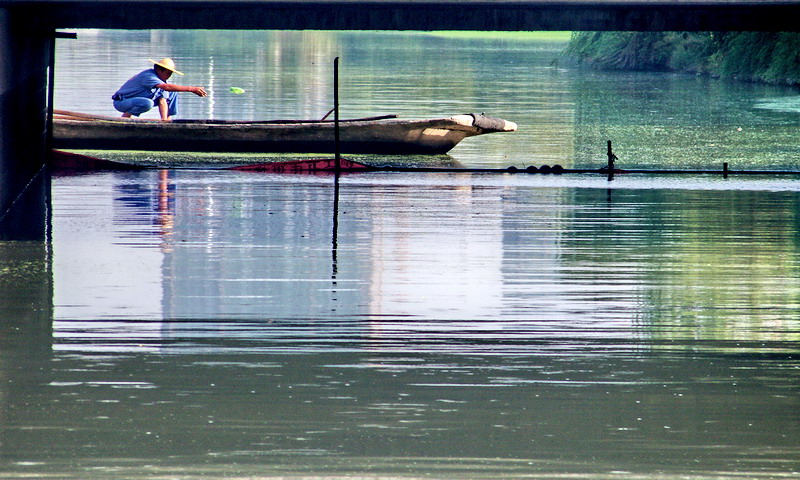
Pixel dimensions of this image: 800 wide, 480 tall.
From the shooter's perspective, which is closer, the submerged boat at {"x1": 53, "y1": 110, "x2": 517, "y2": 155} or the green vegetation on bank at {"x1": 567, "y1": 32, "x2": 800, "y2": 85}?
the submerged boat at {"x1": 53, "y1": 110, "x2": 517, "y2": 155}

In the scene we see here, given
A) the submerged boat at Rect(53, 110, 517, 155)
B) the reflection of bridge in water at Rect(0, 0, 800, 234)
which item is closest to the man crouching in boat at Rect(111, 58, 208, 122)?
the submerged boat at Rect(53, 110, 517, 155)

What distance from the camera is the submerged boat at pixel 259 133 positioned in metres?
22.3

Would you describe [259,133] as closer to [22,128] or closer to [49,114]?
[49,114]

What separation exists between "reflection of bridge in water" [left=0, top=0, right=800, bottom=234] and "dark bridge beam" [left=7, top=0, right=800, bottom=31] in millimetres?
11

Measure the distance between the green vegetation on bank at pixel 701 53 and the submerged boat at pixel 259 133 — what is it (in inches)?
1020

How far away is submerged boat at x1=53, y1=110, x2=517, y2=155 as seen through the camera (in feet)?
73.3

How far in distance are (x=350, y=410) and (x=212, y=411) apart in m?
0.76

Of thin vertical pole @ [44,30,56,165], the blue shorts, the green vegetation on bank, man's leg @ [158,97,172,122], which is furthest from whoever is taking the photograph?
the green vegetation on bank

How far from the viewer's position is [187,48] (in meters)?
77.5

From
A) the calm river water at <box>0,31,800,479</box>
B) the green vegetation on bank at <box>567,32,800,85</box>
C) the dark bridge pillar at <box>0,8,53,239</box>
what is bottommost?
the calm river water at <box>0,31,800,479</box>

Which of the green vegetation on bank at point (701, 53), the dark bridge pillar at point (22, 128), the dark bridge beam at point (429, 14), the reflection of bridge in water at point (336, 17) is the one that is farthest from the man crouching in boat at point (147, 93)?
the green vegetation on bank at point (701, 53)

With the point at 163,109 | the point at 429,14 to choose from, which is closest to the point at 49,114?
the point at 163,109

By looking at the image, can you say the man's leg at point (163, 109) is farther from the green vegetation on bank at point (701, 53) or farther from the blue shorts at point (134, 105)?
the green vegetation on bank at point (701, 53)

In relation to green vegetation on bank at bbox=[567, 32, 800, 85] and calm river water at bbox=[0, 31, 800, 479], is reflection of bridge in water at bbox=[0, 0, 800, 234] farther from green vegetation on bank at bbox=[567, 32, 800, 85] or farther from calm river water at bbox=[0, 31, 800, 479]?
green vegetation on bank at bbox=[567, 32, 800, 85]
